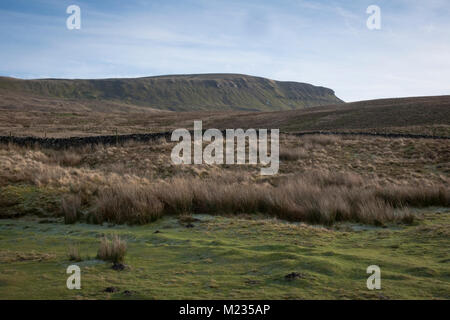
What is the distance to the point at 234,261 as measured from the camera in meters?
7.54

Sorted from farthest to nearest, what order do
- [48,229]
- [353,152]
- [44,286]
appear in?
1. [353,152]
2. [48,229]
3. [44,286]

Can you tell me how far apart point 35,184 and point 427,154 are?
22.8 meters

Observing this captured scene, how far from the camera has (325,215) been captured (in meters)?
11.1

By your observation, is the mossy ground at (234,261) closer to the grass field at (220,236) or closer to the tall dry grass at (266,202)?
the grass field at (220,236)

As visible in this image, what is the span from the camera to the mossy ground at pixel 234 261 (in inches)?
234

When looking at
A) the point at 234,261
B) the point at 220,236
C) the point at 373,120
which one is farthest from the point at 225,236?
the point at 373,120

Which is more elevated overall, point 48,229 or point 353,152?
point 353,152

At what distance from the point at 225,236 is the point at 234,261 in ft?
7.72

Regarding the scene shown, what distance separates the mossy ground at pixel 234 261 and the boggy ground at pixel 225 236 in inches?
1.0

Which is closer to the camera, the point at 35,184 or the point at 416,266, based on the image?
the point at 416,266

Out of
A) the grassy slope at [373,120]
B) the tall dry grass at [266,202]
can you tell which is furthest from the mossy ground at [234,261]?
the grassy slope at [373,120]

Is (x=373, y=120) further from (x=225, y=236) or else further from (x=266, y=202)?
(x=225, y=236)
